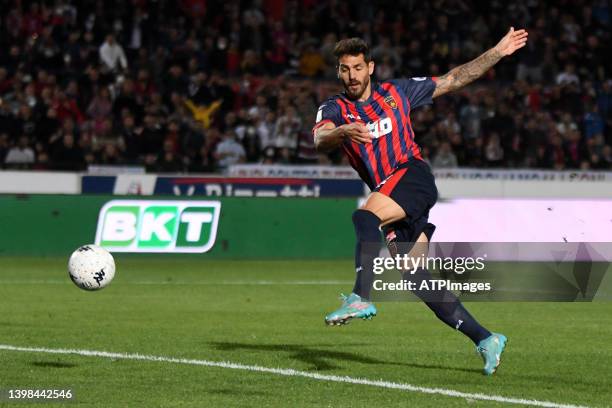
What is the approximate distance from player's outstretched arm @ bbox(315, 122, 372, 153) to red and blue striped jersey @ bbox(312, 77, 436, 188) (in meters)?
0.14

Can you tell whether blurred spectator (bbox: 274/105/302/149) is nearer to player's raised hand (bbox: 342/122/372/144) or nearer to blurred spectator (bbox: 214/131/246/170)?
blurred spectator (bbox: 214/131/246/170)

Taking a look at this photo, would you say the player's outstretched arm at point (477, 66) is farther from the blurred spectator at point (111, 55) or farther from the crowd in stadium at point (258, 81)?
the blurred spectator at point (111, 55)

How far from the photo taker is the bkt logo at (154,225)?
61.8ft

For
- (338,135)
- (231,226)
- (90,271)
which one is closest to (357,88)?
(338,135)

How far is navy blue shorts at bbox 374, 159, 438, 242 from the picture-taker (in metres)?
8.04

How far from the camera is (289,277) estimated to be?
16828 mm

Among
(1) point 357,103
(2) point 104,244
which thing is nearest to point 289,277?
(2) point 104,244

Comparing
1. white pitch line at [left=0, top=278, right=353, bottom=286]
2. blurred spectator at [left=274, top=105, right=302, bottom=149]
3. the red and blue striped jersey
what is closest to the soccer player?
the red and blue striped jersey

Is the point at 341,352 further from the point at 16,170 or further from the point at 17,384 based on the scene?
the point at 16,170

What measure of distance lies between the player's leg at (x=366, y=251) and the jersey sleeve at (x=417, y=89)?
86 centimetres

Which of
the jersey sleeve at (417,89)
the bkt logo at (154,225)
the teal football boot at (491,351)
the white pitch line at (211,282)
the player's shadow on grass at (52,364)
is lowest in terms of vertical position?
the white pitch line at (211,282)

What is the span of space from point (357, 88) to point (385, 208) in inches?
33.6

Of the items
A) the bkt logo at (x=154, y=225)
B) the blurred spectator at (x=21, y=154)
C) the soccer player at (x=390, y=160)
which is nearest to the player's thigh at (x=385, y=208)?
the soccer player at (x=390, y=160)

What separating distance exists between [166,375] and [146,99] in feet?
52.9
